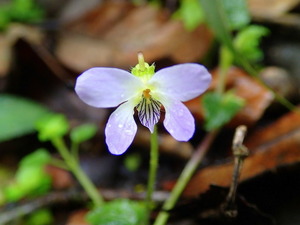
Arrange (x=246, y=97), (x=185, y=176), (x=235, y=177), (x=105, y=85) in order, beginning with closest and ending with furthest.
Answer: (x=105, y=85)
(x=235, y=177)
(x=185, y=176)
(x=246, y=97)

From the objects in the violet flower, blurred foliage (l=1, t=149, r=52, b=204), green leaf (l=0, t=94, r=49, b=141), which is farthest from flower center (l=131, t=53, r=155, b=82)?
green leaf (l=0, t=94, r=49, b=141)

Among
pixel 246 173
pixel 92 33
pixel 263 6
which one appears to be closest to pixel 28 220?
pixel 246 173

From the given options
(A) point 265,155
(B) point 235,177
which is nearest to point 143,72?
(B) point 235,177

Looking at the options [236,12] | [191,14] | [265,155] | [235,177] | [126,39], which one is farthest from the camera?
[126,39]

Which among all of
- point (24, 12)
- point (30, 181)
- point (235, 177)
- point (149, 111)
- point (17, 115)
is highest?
point (24, 12)

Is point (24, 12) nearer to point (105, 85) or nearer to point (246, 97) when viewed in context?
point (246, 97)

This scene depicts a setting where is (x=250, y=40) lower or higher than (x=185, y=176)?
higher

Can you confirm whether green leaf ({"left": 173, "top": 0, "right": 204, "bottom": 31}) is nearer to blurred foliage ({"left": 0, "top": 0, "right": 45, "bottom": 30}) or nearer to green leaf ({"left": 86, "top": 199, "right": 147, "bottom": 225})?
blurred foliage ({"left": 0, "top": 0, "right": 45, "bottom": 30})

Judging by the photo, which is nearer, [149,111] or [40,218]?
[149,111]
